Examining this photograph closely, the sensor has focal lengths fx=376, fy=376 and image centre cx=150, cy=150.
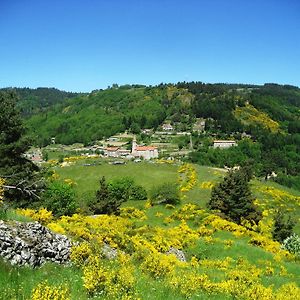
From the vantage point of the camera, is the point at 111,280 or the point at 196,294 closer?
the point at 111,280

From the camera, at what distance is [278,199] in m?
72.9

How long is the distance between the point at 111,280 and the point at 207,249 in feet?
57.7

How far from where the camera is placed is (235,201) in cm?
4866

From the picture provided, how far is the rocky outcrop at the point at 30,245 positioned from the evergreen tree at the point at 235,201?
34.9 meters

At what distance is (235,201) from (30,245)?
39.0 meters

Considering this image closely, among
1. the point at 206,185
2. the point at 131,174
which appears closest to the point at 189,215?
the point at 206,185

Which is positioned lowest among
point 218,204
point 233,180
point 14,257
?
point 218,204

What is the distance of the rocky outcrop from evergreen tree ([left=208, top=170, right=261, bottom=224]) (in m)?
34.9

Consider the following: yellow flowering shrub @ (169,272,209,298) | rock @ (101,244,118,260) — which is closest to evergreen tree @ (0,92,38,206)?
rock @ (101,244,118,260)

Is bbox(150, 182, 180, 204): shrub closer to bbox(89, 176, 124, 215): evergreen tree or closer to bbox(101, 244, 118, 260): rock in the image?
bbox(89, 176, 124, 215): evergreen tree

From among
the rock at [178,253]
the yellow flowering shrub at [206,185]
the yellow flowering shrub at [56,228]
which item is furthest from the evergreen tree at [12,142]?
the yellow flowering shrub at [206,185]

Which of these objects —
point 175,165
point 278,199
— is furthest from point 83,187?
point 278,199

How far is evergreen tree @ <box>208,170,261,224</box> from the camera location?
47.9m

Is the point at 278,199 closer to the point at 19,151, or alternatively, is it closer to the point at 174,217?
the point at 174,217
